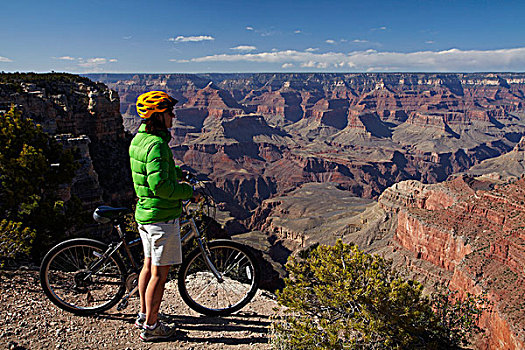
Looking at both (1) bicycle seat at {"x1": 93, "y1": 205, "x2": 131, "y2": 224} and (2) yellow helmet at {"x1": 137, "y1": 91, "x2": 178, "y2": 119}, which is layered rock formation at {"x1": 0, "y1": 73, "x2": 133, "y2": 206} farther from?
(2) yellow helmet at {"x1": 137, "y1": 91, "x2": 178, "y2": 119}

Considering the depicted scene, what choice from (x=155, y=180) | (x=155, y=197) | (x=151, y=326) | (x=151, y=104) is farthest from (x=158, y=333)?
(x=151, y=104)

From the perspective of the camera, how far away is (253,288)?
707 cm

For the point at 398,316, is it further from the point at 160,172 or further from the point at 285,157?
the point at 285,157

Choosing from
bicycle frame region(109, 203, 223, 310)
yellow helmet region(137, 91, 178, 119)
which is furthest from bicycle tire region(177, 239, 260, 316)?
yellow helmet region(137, 91, 178, 119)

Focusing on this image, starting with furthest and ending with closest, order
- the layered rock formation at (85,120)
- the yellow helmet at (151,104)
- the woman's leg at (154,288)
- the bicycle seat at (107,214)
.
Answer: the layered rock formation at (85,120), the bicycle seat at (107,214), the woman's leg at (154,288), the yellow helmet at (151,104)

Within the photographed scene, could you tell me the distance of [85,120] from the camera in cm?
3472

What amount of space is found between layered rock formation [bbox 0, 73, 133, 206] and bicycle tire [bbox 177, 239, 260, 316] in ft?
74.3

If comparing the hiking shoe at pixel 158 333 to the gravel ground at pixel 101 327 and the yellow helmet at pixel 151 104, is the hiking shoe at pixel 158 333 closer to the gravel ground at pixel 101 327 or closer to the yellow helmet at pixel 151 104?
the gravel ground at pixel 101 327

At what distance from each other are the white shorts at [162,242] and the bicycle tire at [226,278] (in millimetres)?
1113

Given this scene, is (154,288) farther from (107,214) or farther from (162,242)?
(107,214)

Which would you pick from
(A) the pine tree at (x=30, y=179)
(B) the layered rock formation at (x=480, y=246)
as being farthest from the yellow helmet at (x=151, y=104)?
(B) the layered rock formation at (x=480, y=246)

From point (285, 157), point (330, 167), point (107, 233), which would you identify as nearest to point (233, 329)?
point (107, 233)

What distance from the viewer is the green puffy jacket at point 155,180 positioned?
16.0 ft

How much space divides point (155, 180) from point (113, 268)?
2.91m
